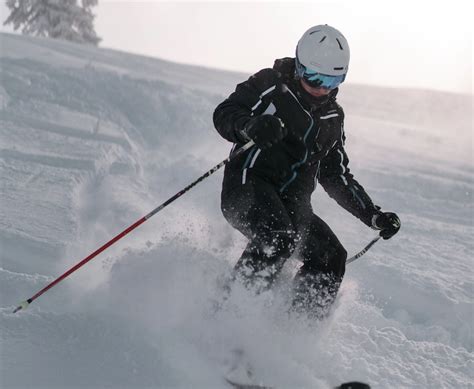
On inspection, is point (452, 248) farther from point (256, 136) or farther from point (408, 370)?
point (256, 136)

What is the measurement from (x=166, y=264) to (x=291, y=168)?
3.43ft

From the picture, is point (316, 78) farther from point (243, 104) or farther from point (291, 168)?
point (291, 168)

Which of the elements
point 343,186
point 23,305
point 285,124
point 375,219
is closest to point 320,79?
point 285,124

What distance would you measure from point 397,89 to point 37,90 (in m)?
20.7

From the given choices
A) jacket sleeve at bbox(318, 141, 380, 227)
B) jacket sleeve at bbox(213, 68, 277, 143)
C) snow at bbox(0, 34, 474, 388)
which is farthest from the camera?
jacket sleeve at bbox(318, 141, 380, 227)

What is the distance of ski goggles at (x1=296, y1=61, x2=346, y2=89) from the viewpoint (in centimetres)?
338

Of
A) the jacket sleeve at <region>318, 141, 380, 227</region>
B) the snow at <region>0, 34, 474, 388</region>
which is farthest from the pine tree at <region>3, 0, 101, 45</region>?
the jacket sleeve at <region>318, 141, 380, 227</region>

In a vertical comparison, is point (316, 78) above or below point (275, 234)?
above

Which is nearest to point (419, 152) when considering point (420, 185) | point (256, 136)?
point (420, 185)

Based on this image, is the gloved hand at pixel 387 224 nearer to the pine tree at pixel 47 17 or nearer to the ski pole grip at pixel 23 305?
the ski pole grip at pixel 23 305

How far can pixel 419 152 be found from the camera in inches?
499

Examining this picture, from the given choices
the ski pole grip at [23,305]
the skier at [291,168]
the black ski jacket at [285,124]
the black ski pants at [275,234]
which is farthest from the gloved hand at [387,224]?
the ski pole grip at [23,305]

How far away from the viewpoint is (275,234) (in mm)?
3234

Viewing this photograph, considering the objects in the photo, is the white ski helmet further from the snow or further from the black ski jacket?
the snow
